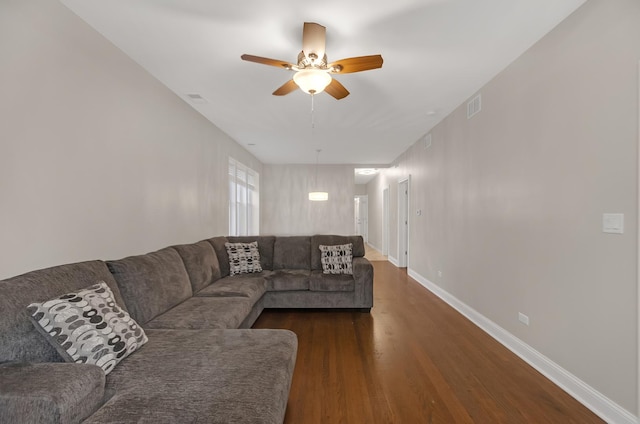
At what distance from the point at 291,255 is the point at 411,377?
7.76 ft

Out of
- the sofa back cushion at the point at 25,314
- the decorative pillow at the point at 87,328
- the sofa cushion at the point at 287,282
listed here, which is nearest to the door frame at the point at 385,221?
the sofa cushion at the point at 287,282

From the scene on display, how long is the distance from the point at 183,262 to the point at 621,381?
341 centimetres

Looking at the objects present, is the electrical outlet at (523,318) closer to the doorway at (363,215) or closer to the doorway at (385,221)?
the doorway at (385,221)

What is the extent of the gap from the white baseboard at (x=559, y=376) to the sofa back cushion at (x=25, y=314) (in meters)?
3.08

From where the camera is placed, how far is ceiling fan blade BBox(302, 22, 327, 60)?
2123 mm

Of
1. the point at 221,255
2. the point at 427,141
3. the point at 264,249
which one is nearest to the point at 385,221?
the point at 427,141

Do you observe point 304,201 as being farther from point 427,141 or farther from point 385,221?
point 427,141

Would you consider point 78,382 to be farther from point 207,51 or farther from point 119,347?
point 207,51

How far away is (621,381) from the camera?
1.74 metres

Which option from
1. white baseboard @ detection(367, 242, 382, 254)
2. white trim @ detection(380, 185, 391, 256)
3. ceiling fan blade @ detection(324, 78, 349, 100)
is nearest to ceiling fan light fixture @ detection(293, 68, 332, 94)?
ceiling fan blade @ detection(324, 78, 349, 100)

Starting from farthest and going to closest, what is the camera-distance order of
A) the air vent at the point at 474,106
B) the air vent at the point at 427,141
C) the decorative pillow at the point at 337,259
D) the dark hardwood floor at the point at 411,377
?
1. the air vent at the point at 427,141
2. the decorative pillow at the point at 337,259
3. the air vent at the point at 474,106
4. the dark hardwood floor at the point at 411,377

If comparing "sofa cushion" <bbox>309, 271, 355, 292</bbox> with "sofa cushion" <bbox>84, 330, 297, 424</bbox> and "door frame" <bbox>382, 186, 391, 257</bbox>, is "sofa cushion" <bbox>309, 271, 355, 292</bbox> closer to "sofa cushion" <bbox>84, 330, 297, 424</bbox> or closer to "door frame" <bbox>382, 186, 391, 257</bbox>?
"sofa cushion" <bbox>84, 330, 297, 424</bbox>

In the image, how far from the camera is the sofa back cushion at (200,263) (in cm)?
299

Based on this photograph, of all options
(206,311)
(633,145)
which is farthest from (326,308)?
(633,145)
